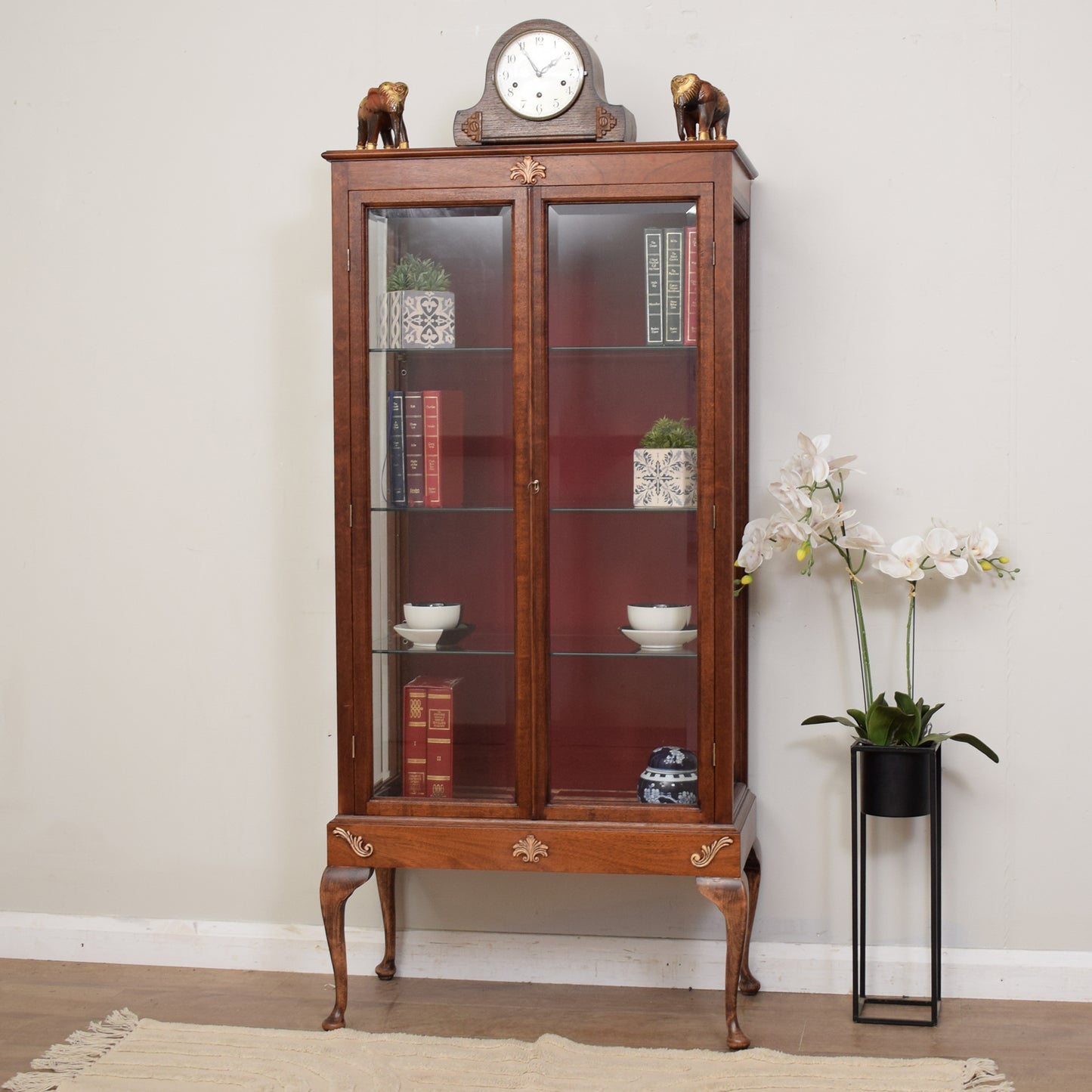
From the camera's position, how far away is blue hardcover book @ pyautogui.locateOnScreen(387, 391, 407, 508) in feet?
8.21

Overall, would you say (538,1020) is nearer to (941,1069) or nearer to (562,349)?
(941,1069)

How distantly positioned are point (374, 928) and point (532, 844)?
2.43ft

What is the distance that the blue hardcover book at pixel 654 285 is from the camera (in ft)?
7.93

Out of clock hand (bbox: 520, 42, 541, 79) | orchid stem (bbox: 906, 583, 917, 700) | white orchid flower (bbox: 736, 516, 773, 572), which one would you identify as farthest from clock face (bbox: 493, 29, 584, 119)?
orchid stem (bbox: 906, 583, 917, 700)

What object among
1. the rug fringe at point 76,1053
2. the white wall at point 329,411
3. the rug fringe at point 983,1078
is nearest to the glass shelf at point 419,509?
the white wall at point 329,411

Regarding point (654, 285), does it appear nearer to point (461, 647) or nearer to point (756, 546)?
point (756, 546)

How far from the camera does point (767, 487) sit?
2.77 metres

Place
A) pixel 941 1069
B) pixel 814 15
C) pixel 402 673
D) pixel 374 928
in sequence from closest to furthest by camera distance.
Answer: pixel 941 1069 → pixel 402 673 → pixel 814 15 → pixel 374 928

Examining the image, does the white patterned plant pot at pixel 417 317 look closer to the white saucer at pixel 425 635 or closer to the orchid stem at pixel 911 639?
the white saucer at pixel 425 635

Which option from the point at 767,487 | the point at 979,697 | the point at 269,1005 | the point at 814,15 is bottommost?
the point at 269,1005

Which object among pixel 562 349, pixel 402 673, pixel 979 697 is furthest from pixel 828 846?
pixel 562 349

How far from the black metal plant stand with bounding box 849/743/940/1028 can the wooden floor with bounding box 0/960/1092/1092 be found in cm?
8

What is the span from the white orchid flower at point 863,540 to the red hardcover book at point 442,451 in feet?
2.74

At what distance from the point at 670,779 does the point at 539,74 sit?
1.44m
